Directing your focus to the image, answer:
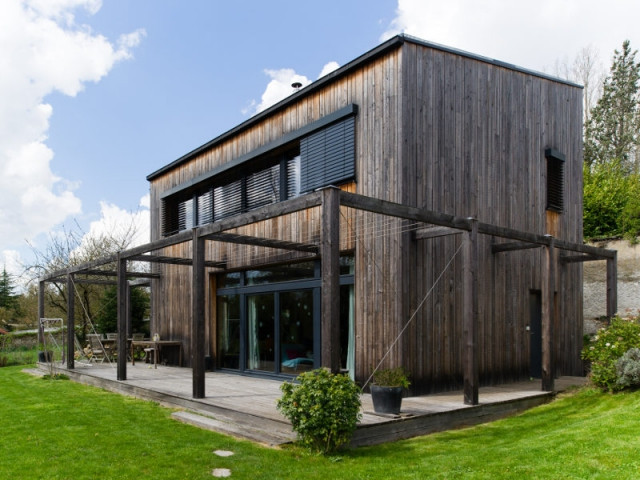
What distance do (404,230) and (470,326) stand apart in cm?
165

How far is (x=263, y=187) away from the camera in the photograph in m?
11.1

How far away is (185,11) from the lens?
11.6 metres

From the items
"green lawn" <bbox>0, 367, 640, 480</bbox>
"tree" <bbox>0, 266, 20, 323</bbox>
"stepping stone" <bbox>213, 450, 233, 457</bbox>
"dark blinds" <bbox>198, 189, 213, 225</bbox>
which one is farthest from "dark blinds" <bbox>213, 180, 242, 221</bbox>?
"tree" <bbox>0, 266, 20, 323</bbox>

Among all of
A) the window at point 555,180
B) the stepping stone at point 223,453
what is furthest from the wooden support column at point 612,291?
the stepping stone at point 223,453

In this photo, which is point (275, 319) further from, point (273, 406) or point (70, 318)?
point (70, 318)

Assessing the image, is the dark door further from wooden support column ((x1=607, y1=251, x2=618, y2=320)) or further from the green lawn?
the green lawn

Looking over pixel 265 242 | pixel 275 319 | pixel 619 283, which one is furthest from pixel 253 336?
pixel 619 283

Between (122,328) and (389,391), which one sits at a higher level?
(122,328)

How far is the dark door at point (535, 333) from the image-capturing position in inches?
403

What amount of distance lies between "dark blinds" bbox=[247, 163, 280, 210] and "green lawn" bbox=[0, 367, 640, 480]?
4.68 metres

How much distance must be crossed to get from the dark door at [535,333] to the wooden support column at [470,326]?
11.2 ft

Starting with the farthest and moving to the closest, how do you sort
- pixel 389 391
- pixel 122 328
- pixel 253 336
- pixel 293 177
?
pixel 253 336, pixel 293 177, pixel 122 328, pixel 389 391

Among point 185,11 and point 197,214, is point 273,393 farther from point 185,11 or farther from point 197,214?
point 185,11

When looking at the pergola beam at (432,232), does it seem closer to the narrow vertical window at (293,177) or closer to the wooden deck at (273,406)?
the wooden deck at (273,406)
